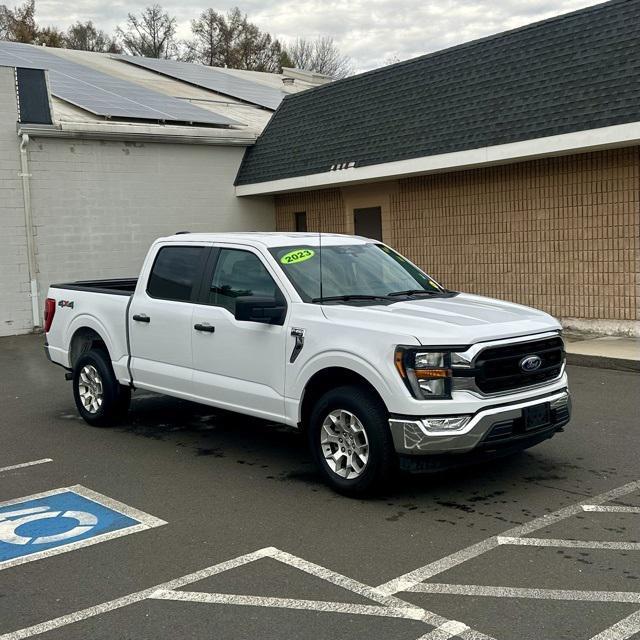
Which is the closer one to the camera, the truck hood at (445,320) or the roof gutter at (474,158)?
the truck hood at (445,320)

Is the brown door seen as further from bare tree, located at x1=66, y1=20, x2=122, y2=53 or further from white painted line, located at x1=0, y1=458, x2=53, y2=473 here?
bare tree, located at x1=66, y1=20, x2=122, y2=53

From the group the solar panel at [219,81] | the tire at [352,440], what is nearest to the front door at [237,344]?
the tire at [352,440]

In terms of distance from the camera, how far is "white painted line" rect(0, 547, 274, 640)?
4.02m

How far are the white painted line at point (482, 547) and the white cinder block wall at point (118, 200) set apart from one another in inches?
535

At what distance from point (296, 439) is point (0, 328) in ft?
35.2

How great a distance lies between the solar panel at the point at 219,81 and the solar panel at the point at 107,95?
3.16m

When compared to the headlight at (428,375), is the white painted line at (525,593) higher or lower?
lower

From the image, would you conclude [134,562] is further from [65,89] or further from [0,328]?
[65,89]

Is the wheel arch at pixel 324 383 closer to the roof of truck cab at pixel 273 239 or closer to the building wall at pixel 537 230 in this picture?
the roof of truck cab at pixel 273 239

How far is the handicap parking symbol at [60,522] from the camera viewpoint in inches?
203

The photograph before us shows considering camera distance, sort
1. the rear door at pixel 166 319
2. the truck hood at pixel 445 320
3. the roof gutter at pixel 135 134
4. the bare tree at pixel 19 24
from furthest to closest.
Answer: the bare tree at pixel 19 24
the roof gutter at pixel 135 134
the rear door at pixel 166 319
the truck hood at pixel 445 320

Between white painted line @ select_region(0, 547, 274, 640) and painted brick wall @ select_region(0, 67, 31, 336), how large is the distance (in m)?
13.1

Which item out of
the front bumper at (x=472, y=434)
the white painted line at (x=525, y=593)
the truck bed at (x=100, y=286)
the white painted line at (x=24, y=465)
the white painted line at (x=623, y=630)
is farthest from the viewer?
the truck bed at (x=100, y=286)

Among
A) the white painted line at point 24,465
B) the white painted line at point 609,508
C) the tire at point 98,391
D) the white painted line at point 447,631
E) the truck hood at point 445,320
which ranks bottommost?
the white painted line at point 609,508
